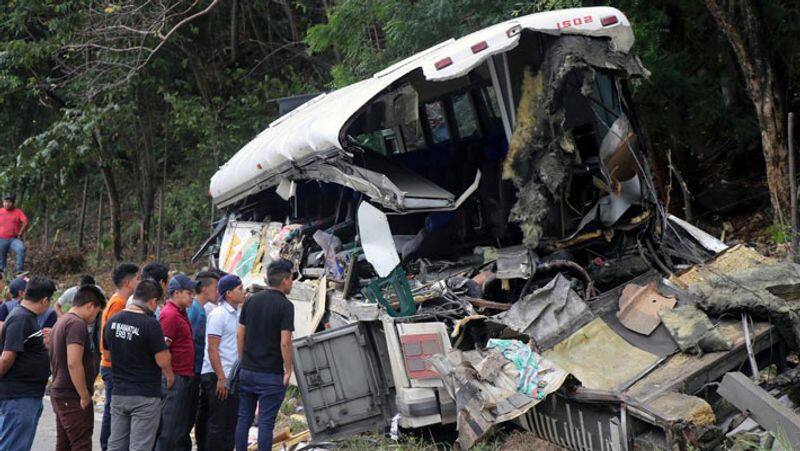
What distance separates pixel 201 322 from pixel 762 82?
274 inches

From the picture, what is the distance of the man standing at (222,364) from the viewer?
6.88 metres

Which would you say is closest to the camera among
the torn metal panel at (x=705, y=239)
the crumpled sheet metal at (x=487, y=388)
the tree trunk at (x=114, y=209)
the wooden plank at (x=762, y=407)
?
the wooden plank at (x=762, y=407)

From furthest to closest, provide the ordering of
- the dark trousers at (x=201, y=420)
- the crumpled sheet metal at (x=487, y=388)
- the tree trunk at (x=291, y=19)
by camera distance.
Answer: the tree trunk at (x=291, y=19) < the dark trousers at (x=201, y=420) < the crumpled sheet metal at (x=487, y=388)

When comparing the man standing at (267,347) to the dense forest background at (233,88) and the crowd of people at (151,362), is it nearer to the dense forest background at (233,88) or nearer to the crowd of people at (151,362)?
the crowd of people at (151,362)

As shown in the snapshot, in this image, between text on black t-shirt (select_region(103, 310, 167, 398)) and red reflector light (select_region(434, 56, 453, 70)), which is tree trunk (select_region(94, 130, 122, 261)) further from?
text on black t-shirt (select_region(103, 310, 167, 398))

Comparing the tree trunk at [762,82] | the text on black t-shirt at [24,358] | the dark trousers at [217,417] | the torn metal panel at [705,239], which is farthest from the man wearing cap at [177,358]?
the tree trunk at [762,82]

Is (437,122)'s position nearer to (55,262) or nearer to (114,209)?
(114,209)

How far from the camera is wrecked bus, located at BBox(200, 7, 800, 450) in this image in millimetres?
5965

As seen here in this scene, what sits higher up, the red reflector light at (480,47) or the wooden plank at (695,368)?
the red reflector light at (480,47)

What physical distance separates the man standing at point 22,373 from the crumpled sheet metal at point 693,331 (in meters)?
4.68

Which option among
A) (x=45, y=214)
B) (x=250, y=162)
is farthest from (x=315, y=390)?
(x=45, y=214)

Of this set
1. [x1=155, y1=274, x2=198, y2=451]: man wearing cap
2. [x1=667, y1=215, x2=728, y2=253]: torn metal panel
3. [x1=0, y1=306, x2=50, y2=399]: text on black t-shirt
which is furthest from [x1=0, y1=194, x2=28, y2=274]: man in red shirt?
[x1=667, y1=215, x2=728, y2=253]: torn metal panel

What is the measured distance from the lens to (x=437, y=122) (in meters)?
9.62

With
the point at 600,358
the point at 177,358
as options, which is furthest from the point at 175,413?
the point at 600,358
